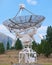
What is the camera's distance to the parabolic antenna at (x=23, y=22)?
4275 cm

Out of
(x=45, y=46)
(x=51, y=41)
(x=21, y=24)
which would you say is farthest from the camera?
(x=51, y=41)

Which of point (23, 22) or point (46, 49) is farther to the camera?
point (46, 49)

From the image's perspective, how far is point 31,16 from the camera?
45.0 metres

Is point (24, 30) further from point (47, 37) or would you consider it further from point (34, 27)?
point (47, 37)

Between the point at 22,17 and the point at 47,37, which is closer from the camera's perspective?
the point at 22,17

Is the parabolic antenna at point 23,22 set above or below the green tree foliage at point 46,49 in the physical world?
above

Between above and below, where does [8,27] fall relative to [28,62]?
above

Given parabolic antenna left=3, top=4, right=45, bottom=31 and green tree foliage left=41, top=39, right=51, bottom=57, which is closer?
parabolic antenna left=3, top=4, right=45, bottom=31

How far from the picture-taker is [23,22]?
43.8 meters

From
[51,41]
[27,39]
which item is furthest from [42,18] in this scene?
[51,41]

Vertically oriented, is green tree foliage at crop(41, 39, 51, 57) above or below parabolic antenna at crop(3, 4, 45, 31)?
below

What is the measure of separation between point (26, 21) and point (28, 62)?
6517 millimetres

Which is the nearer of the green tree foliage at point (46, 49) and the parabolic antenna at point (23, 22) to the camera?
the parabolic antenna at point (23, 22)

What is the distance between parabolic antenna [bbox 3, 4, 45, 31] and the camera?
42.8 meters
